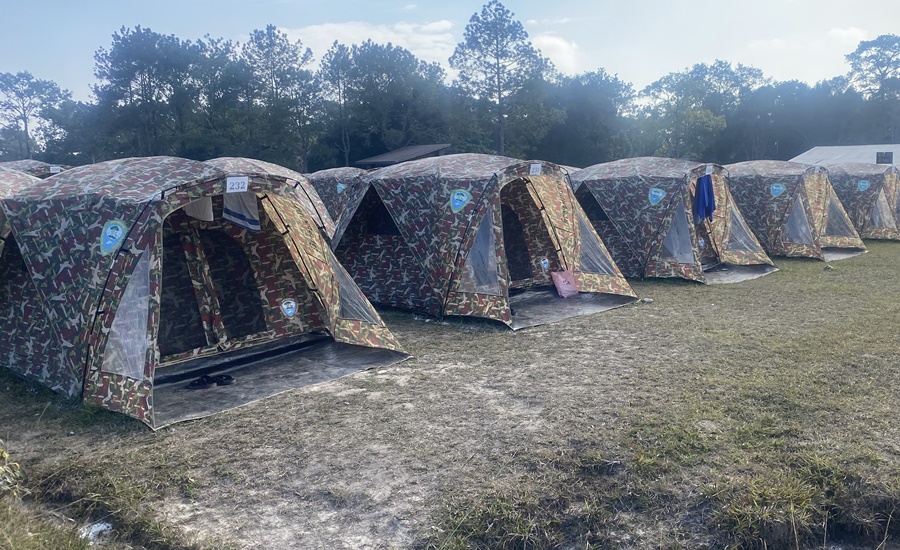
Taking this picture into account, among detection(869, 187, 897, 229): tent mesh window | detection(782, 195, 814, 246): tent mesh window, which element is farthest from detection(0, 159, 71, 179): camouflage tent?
detection(869, 187, 897, 229): tent mesh window

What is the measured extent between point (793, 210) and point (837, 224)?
6.75 ft

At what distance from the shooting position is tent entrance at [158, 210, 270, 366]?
738 centimetres

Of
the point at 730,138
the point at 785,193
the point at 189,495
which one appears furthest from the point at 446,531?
the point at 730,138

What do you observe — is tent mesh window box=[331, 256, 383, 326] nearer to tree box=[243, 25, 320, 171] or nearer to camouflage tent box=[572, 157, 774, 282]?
camouflage tent box=[572, 157, 774, 282]

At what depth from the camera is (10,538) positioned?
3.96 metres

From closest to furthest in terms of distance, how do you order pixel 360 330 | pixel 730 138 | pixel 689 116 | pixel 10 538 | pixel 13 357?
pixel 10 538
pixel 13 357
pixel 360 330
pixel 689 116
pixel 730 138

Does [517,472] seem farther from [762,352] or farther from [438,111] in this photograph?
[438,111]

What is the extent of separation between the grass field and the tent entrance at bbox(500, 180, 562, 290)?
3473 millimetres

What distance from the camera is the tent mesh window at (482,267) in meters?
9.27

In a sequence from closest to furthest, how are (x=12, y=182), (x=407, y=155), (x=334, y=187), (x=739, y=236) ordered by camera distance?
(x=12, y=182) → (x=739, y=236) → (x=334, y=187) → (x=407, y=155)

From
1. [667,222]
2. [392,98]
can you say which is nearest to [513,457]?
[667,222]

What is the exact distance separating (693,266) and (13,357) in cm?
1051

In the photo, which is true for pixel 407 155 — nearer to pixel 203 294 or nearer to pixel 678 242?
pixel 678 242

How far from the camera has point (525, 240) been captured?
36.7ft
